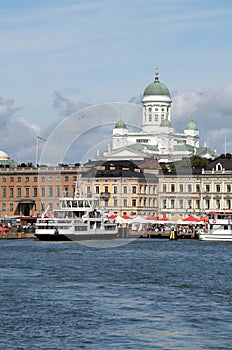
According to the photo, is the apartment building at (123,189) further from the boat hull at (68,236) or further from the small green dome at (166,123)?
the small green dome at (166,123)

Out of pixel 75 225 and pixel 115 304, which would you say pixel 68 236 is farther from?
pixel 115 304

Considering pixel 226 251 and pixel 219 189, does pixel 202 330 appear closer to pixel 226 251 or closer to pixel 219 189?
pixel 226 251

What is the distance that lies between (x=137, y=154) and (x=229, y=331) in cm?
14259

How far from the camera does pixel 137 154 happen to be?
577 feet

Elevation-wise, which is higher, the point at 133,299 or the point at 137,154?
the point at 137,154

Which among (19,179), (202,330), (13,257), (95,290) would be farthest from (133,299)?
(19,179)

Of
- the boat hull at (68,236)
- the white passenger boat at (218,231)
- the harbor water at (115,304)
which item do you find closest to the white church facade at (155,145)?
the white passenger boat at (218,231)

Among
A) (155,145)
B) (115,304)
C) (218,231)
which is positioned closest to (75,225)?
(218,231)

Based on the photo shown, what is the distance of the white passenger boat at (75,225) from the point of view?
3725 inches

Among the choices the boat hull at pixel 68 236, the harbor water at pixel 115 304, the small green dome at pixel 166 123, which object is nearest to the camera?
the harbor water at pixel 115 304

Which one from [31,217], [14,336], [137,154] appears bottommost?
[14,336]

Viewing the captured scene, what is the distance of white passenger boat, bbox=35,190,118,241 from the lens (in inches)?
3725

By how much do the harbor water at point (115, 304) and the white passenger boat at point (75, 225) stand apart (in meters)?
29.1

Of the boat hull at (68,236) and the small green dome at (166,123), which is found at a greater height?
the small green dome at (166,123)
